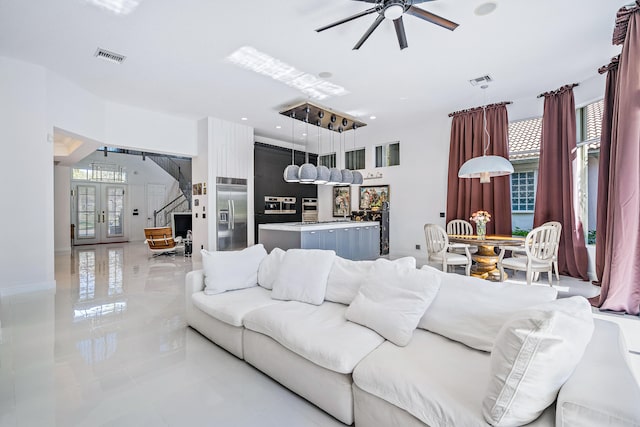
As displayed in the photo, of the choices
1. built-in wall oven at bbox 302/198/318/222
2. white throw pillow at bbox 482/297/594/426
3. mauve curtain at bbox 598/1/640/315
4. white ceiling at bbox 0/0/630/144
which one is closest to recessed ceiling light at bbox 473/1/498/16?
white ceiling at bbox 0/0/630/144

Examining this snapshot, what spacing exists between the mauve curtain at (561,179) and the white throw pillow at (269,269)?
502cm

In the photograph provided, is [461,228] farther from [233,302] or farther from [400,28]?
[233,302]

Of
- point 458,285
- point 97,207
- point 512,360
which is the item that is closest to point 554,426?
point 512,360

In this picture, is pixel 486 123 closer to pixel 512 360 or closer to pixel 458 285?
pixel 458 285

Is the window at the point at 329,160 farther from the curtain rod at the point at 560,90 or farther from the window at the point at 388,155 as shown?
the curtain rod at the point at 560,90

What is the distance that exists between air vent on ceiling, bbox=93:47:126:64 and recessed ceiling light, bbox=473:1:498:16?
4516 mm

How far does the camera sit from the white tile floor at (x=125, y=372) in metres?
1.88

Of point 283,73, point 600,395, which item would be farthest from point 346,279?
point 283,73

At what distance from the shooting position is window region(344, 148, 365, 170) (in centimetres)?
889

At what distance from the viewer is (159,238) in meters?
7.67

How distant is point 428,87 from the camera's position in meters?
5.36

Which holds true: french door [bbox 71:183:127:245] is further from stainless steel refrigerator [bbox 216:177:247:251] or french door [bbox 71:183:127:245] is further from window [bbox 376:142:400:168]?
window [bbox 376:142:400:168]

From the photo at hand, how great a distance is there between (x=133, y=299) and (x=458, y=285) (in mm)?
4182

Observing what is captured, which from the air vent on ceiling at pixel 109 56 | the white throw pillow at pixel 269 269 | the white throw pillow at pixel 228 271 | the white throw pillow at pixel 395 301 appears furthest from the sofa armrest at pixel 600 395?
the air vent on ceiling at pixel 109 56
